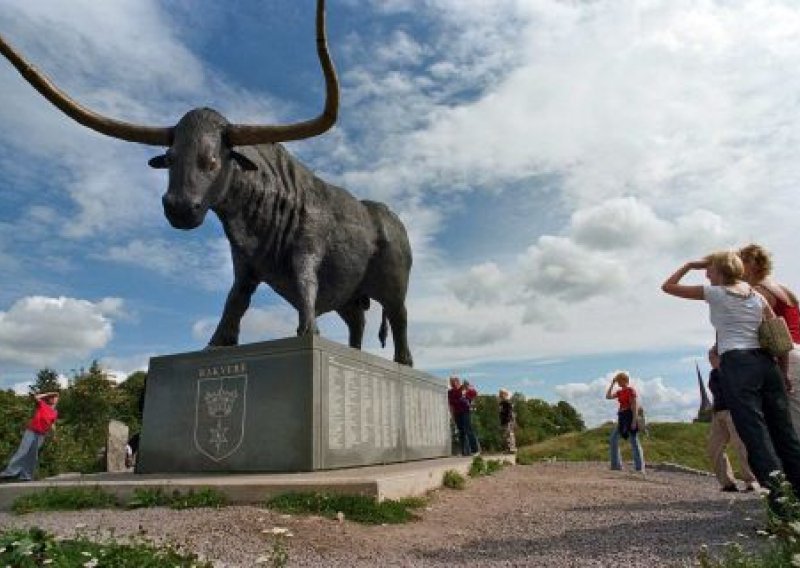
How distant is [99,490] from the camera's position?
6.20 meters

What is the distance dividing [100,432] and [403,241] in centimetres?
1521

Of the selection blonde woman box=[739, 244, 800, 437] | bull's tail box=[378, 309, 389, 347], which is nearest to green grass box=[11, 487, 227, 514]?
blonde woman box=[739, 244, 800, 437]

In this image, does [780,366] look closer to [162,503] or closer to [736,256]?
[736,256]

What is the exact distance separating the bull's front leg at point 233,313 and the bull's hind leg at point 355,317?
98.8 inches

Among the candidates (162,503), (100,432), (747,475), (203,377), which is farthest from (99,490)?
(100,432)

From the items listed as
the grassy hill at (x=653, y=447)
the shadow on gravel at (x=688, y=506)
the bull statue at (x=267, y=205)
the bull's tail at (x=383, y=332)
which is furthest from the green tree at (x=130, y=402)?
the shadow on gravel at (x=688, y=506)

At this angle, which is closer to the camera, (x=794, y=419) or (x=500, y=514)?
(x=794, y=419)

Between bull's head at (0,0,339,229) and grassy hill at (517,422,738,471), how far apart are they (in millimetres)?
12645

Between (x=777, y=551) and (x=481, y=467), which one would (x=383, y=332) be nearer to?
(x=481, y=467)

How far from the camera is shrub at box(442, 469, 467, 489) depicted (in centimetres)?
791

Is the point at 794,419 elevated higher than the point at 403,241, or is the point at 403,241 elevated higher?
the point at 403,241

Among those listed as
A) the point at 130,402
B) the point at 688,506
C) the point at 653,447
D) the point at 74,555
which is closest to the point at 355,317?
the point at 688,506

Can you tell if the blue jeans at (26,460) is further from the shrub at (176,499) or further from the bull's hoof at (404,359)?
the bull's hoof at (404,359)

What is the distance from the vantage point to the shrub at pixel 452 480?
7914mm
